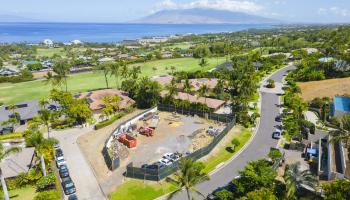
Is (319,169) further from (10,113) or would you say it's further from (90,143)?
(10,113)

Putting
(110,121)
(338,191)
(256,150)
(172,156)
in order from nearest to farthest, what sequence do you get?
(338,191)
(172,156)
(256,150)
(110,121)

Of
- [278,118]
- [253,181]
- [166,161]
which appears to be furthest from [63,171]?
[278,118]

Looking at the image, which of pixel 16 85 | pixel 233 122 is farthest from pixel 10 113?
pixel 233 122

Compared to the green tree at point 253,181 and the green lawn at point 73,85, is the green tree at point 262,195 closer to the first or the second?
the green tree at point 253,181

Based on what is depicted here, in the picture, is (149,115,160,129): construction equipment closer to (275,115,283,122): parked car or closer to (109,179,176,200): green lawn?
(109,179,176,200): green lawn

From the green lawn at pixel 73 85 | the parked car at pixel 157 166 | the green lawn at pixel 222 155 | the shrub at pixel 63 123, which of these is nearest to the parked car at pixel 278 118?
the green lawn at pixel 222 155

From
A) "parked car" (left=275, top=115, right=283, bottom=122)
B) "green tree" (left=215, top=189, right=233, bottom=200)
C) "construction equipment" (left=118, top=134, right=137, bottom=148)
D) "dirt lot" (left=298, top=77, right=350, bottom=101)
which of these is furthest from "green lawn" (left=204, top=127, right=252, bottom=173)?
"dirt lot" (left=298, top=77, right=350, bottom=101)

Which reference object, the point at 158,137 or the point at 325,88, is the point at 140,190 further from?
the point at 325,88

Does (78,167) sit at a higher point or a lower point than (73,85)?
lower
